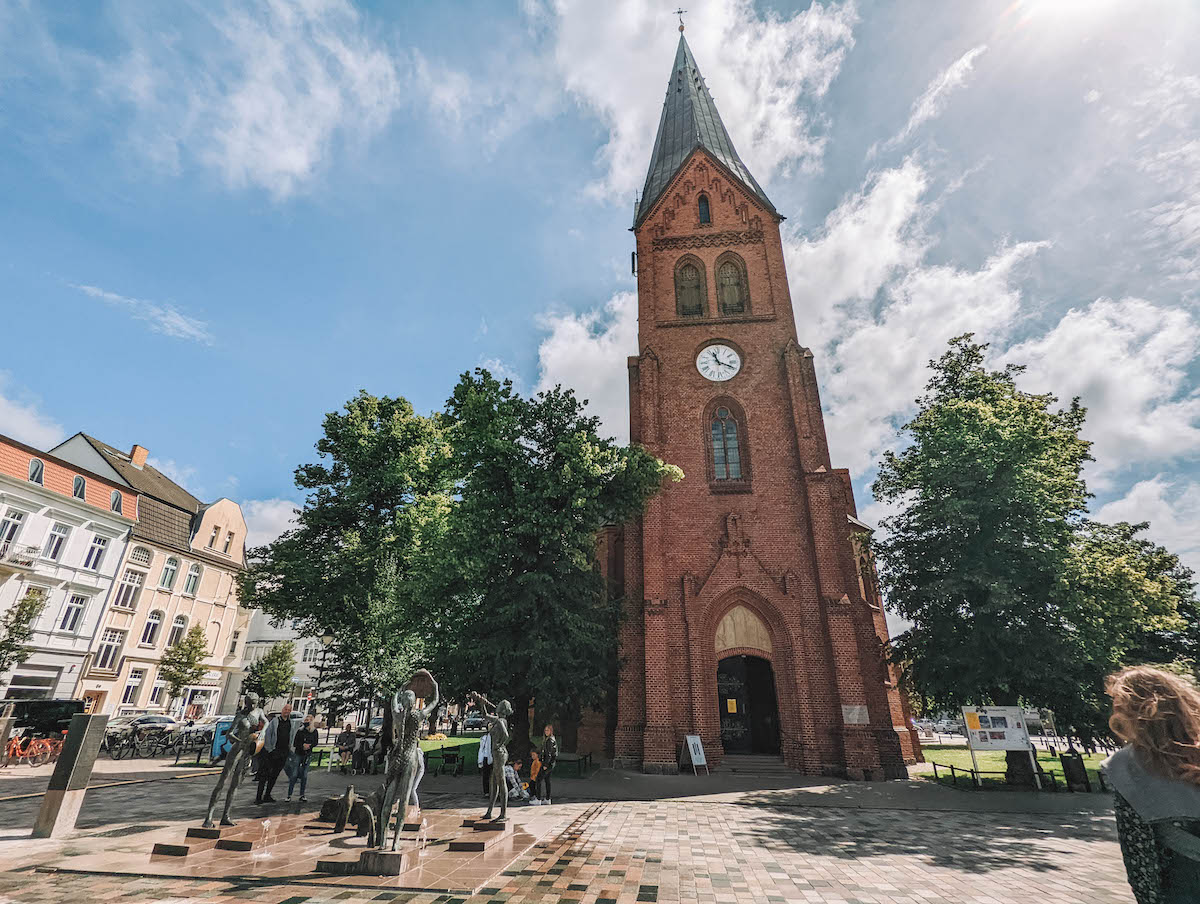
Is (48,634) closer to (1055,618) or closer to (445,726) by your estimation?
(445,726)

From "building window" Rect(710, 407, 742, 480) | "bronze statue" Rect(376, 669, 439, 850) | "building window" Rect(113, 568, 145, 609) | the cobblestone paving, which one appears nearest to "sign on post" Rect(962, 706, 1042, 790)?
the cobblestone paving

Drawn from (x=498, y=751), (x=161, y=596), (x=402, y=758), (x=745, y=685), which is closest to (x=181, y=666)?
(x=161, y=596)

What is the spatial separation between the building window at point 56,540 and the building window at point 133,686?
8.17 meters

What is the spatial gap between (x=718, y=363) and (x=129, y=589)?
32059 millimetres

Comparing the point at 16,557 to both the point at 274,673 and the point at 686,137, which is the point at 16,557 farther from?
the point at 686,137

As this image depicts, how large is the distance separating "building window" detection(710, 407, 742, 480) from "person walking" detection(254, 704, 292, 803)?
49.9 ft

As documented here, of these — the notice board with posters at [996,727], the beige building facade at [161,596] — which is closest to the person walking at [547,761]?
the notice board with posters at [996,727]

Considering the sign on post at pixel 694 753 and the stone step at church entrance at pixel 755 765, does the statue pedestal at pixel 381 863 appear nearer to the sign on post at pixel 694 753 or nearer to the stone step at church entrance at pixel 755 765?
the sign on post at pixel 694 753

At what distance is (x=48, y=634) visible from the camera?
23609mm

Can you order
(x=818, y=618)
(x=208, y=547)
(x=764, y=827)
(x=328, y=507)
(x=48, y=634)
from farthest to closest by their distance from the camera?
1. (x=208, y=547)
2. (x=48, y=634)
3. (x=328, y=507)
4. (x=818, y=618)
5. (x=764, y=827)

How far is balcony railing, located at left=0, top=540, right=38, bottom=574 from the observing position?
21.6 m

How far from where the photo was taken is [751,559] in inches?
755

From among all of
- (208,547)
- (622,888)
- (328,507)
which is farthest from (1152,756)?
(208,547)

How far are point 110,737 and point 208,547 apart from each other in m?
16.5
